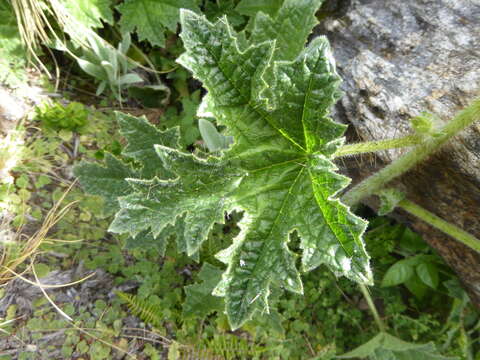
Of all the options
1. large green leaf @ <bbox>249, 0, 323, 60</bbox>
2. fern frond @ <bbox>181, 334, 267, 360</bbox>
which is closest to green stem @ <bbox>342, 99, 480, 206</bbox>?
large green leaf @ <bbox>249, 0, 323, 60</bbox>

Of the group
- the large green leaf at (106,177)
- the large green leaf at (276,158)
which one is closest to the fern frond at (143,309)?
the large green leaf at (106,177)

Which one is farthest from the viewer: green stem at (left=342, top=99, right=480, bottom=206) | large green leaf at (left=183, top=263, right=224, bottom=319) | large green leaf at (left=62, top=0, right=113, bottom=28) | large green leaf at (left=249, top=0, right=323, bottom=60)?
large green leaf at (left=62, top=0, right=113, bottom=28)

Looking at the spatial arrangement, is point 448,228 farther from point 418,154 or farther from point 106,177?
point 106,177

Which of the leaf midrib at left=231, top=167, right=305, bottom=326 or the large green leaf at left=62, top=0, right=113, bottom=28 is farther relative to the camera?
the large green leaf at left=62, top=0, right=113, bottom=28

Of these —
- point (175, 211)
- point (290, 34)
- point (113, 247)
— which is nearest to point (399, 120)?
point (290, 34)

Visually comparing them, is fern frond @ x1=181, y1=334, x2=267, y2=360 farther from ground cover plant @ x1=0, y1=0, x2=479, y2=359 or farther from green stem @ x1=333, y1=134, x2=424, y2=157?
green stem @ x1=333, y1=134, x2=424, y2=157

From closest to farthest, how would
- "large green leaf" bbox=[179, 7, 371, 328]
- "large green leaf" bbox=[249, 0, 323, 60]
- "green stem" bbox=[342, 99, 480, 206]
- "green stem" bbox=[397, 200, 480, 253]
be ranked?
1. "large green leaf" bbox=[179, 7, 371, 328]
2. "green stem" bbox=[342, 99, 480, 206]
3. "green stem" bbox=[397, 200, 480, 253]
4. "large green leaf" bbox=[249, 0, 323, 60]

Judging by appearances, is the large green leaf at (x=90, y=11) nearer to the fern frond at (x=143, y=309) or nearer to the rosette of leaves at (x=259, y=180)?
the rosette of leaves at (x=259, y=180)
